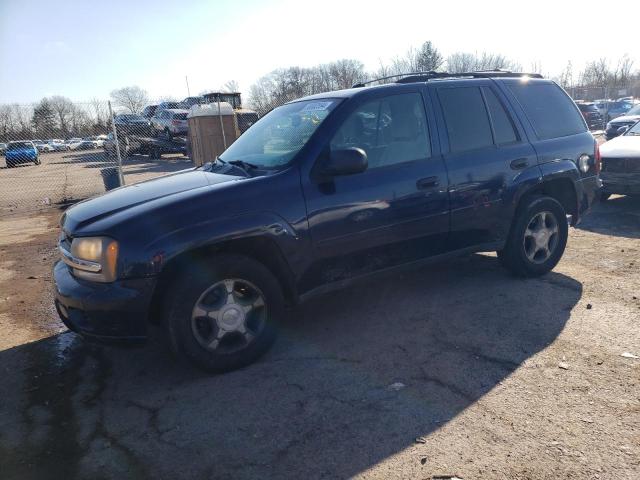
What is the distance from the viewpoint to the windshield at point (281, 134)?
3.87m

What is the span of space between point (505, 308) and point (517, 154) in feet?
4.76

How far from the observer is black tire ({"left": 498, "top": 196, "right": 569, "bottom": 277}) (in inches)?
→ 190

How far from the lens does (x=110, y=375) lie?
12.1 feet

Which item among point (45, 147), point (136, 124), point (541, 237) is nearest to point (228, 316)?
point (541, 237)

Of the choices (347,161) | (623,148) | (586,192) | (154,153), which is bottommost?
(586,192)

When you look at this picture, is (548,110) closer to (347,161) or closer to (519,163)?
(519,163)

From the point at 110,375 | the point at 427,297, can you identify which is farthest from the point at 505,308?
the point at 110,375

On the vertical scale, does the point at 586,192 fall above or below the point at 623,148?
below

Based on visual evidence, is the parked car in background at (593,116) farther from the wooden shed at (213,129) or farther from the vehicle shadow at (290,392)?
the vehicle shadow at (290,392)

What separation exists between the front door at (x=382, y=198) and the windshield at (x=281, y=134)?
27cm

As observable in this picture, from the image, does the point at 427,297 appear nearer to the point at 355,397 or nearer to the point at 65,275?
the point at 355,397

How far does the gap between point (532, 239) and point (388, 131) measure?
198 centimetres

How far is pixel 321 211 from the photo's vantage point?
144 inches

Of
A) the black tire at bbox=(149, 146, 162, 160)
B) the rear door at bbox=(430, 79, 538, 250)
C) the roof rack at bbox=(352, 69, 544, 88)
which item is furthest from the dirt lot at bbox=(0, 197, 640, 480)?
the black tire at bbox=(149, 146, 162, 160)
